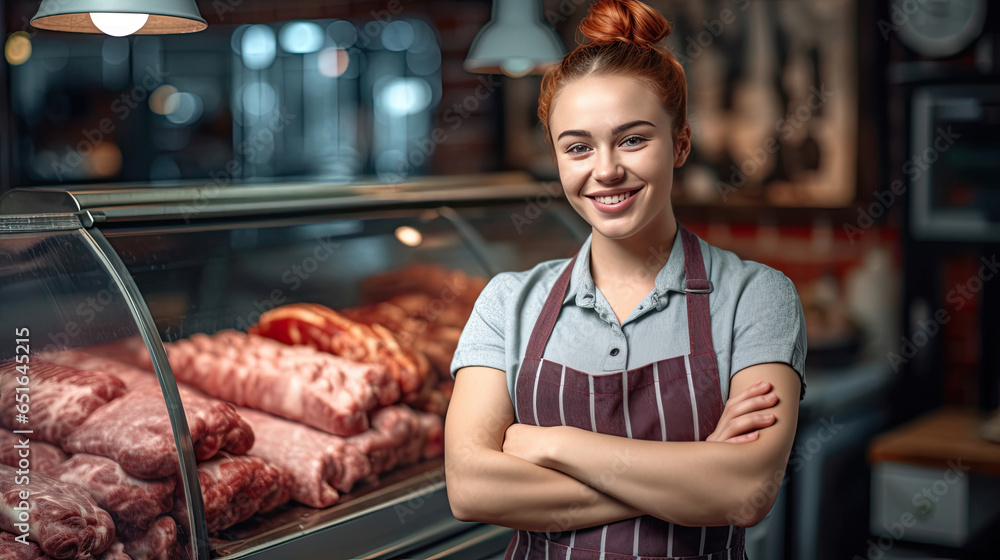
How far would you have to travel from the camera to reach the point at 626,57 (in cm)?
127

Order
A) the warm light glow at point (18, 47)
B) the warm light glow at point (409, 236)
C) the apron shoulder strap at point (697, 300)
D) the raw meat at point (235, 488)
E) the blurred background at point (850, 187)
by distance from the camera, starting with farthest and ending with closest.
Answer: the warm light glow at point (18, 47), the blurred background at point (850, 187), the warm light glow at point (409, 236), the raw meat at point (235, 488), the apron shoulder strap at point (697, 300)

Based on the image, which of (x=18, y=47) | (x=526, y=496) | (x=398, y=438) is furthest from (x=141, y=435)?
(x=18, y=47)

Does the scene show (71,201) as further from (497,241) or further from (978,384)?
(978,384)

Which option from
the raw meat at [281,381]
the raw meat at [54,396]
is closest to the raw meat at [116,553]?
the raw meat at [54,396]

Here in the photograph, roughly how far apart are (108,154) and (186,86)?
37.7 inches

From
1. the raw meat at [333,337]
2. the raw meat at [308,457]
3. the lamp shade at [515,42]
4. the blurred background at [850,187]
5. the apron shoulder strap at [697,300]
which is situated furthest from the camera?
the blurred background at [850,187]

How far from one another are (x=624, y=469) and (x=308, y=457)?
0.83 meters

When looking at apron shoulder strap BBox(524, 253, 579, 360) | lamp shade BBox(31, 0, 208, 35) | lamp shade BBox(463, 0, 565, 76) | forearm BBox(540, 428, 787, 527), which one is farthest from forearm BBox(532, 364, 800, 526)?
lamp shade BBox(463, 0, 565, 76)

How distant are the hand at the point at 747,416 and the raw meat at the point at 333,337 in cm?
97

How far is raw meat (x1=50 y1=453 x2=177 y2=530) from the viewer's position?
147cm

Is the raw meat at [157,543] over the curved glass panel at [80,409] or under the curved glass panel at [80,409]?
under

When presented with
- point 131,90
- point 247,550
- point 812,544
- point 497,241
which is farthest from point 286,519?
point 131,90

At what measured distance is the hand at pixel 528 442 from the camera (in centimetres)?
126

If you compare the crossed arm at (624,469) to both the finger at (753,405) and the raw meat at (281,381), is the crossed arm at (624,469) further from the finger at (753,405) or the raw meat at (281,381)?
the raw meat at (281,381)
